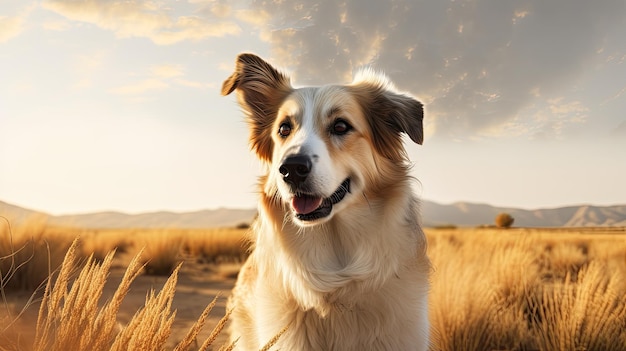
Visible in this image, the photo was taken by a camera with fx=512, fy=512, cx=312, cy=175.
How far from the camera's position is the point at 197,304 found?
705 centimetres

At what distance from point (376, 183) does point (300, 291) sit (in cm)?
84

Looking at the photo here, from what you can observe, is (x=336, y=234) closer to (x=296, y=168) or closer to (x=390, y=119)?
(x=296, y=168)

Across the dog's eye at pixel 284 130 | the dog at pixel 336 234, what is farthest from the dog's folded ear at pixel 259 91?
the dog's eye at pixel 284 130

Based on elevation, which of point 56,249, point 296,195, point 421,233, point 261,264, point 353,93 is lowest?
point 56,249

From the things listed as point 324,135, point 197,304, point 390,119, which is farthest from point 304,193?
point 197,304

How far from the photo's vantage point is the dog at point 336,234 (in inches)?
119

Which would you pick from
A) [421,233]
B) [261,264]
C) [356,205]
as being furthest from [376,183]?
[261,264]

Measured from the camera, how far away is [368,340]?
3.00 m

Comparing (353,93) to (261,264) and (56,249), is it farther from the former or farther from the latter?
(56,249)

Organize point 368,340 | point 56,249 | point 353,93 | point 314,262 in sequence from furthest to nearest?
point 56,249 → point 353,93 → point 314,262 → point 368,340

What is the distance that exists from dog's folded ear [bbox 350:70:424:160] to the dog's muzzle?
0.54 metres

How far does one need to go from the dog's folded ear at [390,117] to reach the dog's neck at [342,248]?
414 mm

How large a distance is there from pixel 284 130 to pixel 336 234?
761mm

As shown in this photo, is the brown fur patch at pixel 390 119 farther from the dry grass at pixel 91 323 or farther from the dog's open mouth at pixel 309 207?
the dry grass at pixel 91 323
